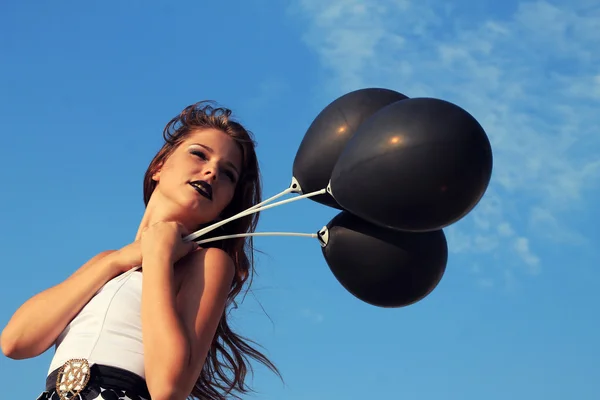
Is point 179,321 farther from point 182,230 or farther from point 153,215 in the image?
point 153,215

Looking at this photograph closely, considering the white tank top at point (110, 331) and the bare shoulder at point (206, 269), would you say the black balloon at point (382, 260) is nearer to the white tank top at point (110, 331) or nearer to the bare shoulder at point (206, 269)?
the bare shoulder at point (206, 269)

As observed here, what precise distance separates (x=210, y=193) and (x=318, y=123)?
68 cm

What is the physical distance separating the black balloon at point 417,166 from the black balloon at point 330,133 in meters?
0.26

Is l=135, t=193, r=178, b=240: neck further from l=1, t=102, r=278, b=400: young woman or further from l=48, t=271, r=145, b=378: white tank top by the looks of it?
l=48, t=271, r=145, b=378: white tank top

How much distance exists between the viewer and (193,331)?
3.40 metres

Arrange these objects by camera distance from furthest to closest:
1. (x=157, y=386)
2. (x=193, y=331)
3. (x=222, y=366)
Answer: (x=222, y=366), (x=193, y=331), (x=157, y=386)

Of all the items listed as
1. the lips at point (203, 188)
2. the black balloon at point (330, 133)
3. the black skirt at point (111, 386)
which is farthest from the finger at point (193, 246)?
the black skirt at point (111, 386)

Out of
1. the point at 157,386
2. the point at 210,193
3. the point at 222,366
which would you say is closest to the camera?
the point at 157,386

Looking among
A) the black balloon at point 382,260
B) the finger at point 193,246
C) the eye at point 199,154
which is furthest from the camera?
the eye at point 199,154

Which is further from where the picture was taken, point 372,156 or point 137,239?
point 137,239

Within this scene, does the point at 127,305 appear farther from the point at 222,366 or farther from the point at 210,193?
the point at 222,366

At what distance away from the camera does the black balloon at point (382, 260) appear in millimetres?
3693

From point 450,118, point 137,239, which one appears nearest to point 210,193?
point 137,239

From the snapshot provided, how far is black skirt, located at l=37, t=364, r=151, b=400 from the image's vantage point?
3.25 metres
